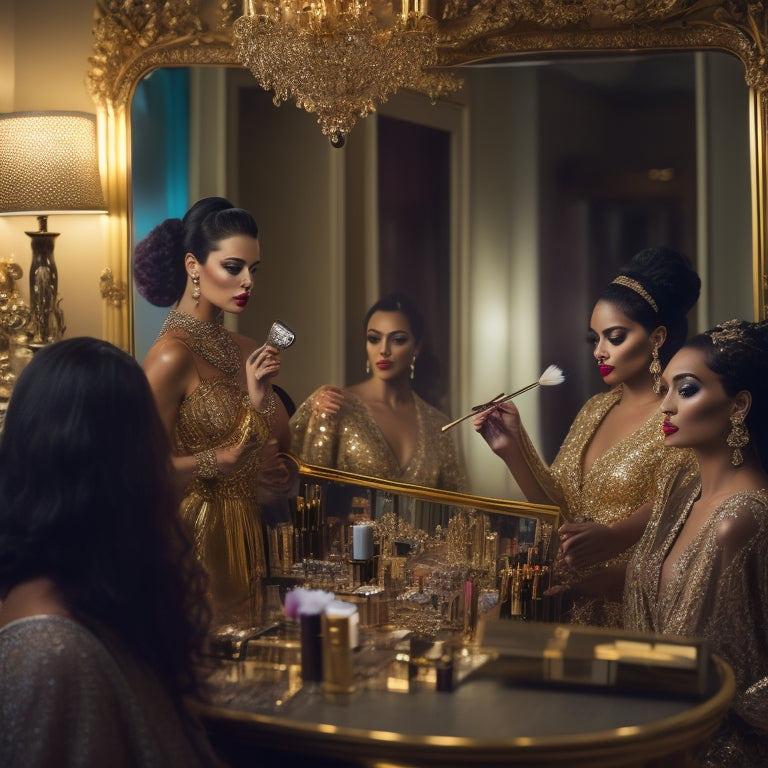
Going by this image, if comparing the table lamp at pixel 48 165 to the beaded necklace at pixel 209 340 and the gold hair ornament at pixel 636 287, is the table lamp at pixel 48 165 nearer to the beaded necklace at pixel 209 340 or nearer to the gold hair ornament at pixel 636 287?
the beaded necklace at pixel 209 340

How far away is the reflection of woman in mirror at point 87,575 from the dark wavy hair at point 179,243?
152 centimetres

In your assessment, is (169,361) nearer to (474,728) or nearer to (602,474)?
(602,474)

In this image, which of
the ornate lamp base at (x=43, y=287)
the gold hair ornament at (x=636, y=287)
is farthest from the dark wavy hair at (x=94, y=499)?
the ornate lamp base at (x=43, y=287)

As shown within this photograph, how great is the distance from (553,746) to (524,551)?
4.28 ft

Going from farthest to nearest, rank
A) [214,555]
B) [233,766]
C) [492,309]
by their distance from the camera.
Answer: [492,309]
[214,555]
[233,766]

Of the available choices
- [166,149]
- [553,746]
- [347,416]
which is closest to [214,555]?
[347,416]

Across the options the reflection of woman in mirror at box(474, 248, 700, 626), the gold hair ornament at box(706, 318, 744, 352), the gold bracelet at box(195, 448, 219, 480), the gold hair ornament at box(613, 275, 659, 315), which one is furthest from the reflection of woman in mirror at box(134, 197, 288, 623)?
the gold hair ornament at box(706, 318, 744, 352)

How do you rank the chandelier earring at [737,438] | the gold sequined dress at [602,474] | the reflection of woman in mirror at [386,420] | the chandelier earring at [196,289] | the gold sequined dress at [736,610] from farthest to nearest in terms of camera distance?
1. the reflection of woman in mirror at [386,420]
2. the chandelier earring at [196,289]
3. the gold sequined dress at [602,474]
4. the chandelier earring at [737,438]
5. the gold sequined dress at [736,610]

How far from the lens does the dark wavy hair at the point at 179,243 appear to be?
312cm

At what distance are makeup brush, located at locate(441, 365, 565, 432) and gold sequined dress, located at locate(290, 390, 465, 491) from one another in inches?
2.1

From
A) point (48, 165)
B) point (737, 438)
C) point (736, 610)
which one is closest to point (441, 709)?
point (736, 610)

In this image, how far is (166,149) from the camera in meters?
3.38

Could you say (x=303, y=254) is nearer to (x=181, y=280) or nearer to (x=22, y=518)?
(x=181, y=280)

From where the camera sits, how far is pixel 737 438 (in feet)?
8.38
